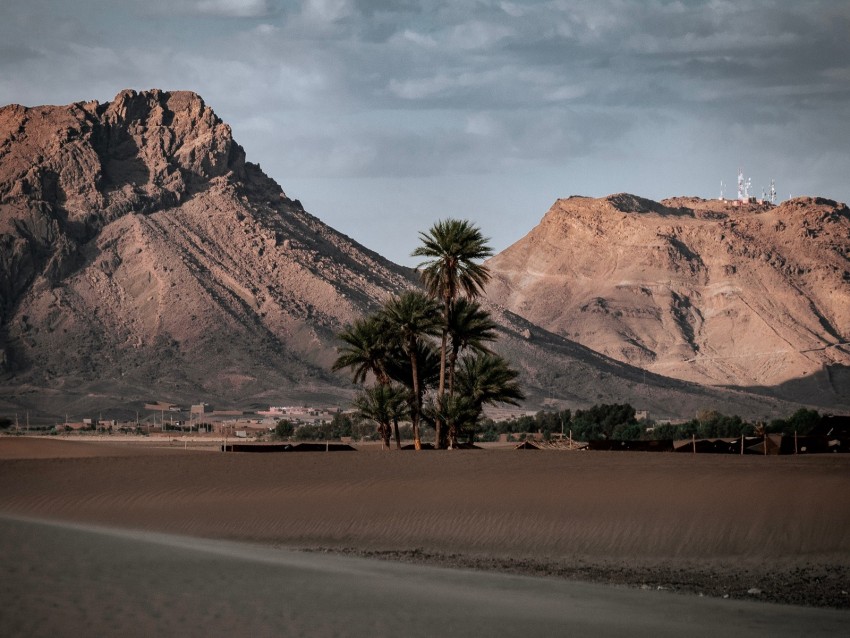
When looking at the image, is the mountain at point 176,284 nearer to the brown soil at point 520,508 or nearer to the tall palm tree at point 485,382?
the tall palm tree at point 485,382

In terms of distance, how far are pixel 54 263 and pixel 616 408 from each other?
273 ft

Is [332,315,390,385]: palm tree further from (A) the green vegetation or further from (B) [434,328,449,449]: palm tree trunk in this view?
(A) the green vegetation

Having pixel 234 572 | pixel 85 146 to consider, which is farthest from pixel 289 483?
pixel 85 146

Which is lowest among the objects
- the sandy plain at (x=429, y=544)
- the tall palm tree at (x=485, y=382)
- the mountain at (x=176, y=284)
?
the sandy plain at (x=429, y=544)

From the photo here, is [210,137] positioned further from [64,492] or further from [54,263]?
[64,492]

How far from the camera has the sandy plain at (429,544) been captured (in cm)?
1566

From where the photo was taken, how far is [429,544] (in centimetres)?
2470

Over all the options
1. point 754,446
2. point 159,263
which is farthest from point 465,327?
point 159,263

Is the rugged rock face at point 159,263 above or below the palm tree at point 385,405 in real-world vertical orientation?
above

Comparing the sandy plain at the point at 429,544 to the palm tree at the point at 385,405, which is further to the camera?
the palm tree at the point at 385,405

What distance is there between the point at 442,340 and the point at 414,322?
1.47 meters

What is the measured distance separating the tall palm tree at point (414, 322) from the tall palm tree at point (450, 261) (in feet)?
1.71

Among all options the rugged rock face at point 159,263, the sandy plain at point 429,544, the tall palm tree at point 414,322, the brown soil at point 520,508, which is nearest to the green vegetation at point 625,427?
the tall palm tree at point 414,322

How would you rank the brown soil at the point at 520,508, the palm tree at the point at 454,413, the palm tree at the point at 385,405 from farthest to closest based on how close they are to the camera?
1. the palm tree at the point at 385,405
2. the palm tree at the point at 454,413
3. the brown soil at the point at 520,508
